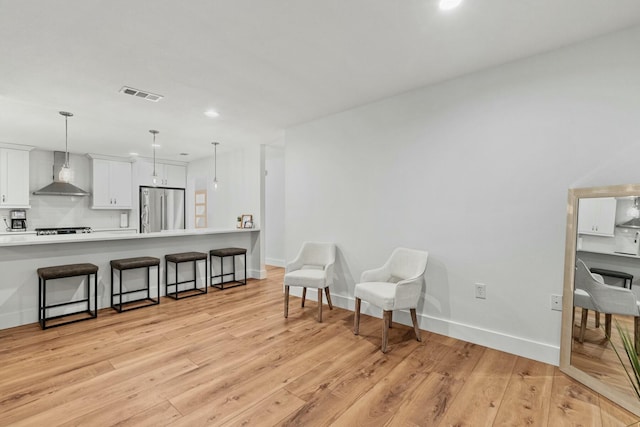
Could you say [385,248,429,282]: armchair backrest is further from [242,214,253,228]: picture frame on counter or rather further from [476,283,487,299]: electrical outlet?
[242,214,253,228]: picture frame on counter

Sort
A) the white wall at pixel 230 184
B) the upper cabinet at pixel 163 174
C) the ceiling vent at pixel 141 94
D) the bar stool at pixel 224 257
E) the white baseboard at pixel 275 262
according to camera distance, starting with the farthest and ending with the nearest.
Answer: the upper cabinet at pixel 163 174, the white baseboard at pixel 275 262, the white wall at pixel 230 184, the bar stool at pixel 224 257, the ceiling vent at pixel 141 94

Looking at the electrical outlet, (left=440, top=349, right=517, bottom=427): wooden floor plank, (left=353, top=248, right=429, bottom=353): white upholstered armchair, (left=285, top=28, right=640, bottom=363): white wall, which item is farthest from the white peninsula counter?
(left=440, top=349, right=517, bottom=427): wooden floor plank

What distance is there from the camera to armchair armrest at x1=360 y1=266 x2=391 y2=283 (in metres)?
3.19

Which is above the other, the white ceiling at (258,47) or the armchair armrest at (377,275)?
the white ceiling at (258,47)

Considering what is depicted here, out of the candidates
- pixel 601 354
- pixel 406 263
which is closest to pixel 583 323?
pixel 601 354

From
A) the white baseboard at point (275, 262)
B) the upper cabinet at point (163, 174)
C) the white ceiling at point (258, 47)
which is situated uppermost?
the white ceiling at point (258, 47)

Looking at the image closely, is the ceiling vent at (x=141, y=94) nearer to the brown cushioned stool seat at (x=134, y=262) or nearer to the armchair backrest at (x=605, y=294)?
the brown cushioned stool seat at (x=134, y=262)

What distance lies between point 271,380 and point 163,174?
257 inches

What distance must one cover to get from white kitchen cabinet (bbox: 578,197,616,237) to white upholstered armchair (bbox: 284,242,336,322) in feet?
7.76

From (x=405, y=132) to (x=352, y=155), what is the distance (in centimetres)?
74

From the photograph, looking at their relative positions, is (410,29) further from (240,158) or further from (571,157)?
(240,158)

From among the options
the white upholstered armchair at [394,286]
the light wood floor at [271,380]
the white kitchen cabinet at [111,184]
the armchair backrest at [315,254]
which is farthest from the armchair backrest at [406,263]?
the white kitchen cabinet at [111,184]

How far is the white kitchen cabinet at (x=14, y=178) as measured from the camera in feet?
17.8

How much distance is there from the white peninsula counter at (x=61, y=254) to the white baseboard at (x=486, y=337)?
10.4 feet
